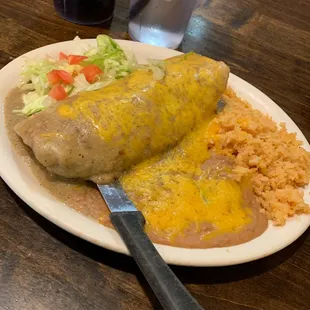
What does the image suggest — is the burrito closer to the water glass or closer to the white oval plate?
the white oval plate

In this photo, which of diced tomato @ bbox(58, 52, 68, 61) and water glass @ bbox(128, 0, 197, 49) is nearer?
diced tomato @ bbox(58, 52, 68, 61)

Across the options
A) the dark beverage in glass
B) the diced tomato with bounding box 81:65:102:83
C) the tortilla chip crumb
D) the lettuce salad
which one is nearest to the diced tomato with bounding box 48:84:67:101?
the lettuce salad

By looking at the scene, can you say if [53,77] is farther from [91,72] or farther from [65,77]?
[91,72]

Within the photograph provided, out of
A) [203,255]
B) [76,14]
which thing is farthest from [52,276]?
[76,14]

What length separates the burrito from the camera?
134 centimetres

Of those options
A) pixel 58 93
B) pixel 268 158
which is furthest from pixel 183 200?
pixel 58 93

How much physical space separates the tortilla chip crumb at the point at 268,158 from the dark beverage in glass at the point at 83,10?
938 millimetres

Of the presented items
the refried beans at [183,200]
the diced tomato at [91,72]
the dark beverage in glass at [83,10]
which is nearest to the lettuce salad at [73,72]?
the diced tomato at [91,72]

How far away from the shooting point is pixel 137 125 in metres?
1.45

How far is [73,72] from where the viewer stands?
5.83 ft

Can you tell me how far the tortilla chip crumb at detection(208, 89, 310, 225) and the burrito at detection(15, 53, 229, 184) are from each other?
13cm

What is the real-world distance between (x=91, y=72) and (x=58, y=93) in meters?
0.16

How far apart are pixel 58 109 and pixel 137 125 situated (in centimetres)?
25

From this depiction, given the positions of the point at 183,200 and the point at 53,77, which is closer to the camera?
the point at 183,200
